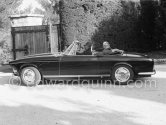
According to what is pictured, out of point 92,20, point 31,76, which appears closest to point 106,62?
point 31,76

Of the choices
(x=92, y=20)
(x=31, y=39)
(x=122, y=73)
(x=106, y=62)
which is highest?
(x=92, y=20)

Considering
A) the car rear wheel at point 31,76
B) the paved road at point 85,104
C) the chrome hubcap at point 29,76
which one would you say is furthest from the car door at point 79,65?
the chrome hubcap at point 29,76

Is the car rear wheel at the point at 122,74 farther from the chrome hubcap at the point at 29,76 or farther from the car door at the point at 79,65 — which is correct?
the chrome hubcap at the point at 29,76

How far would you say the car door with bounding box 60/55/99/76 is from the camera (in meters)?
8.18

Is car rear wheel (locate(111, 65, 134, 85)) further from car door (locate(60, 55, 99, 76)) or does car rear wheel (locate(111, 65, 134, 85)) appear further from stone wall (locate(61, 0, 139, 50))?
stone wall (locate(61, 0, 139, 50))

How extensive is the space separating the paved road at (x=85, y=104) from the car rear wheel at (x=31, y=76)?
7.7 inches

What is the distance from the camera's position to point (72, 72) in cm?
827

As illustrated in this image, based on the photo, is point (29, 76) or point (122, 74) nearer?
point (122, 74)

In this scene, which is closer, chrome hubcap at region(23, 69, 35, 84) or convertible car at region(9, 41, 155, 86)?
convertible car at region(9, 41, 155, 86)

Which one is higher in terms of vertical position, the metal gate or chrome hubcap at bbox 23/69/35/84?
the metal gate

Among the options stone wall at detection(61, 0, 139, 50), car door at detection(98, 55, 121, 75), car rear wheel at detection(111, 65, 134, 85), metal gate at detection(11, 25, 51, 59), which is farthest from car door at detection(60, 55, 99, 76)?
metal gate at detection(11, 25, 51, 59)

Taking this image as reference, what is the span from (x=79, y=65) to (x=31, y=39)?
602 cm

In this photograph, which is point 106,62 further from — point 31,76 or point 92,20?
point 92,20

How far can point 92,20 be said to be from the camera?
1327cm
